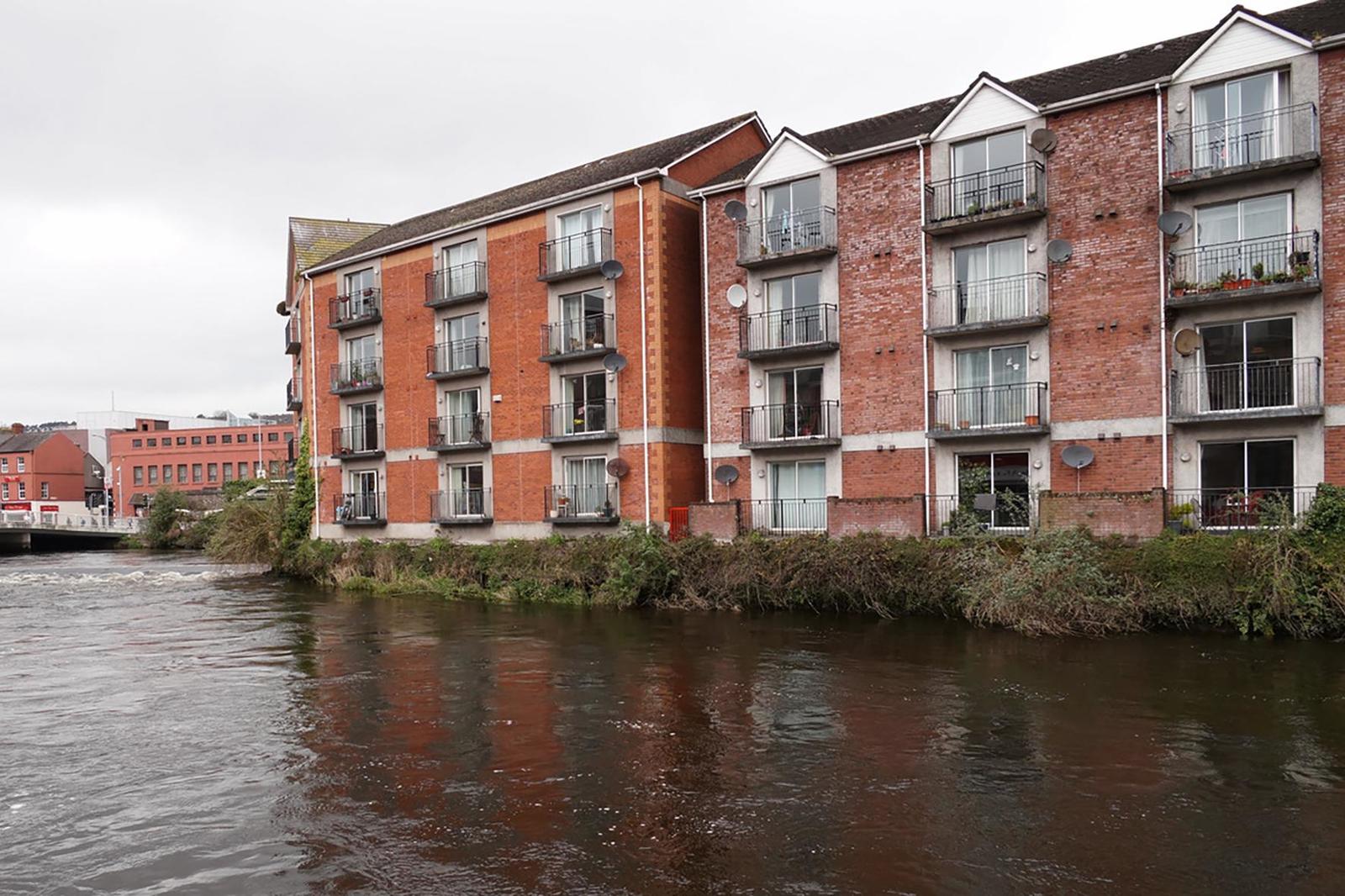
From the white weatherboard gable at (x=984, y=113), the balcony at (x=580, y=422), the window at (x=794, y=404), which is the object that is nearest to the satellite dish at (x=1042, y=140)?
the white weatherboard gable at (x=984, y=113)

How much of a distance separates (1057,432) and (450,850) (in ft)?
56.9

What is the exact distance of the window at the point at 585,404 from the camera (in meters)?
27.7

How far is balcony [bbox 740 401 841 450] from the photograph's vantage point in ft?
80.0

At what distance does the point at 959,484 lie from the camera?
22.7m

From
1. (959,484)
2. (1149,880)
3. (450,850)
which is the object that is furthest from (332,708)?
(959,484)

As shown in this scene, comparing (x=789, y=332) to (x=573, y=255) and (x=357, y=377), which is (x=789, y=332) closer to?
(x=573, y=255)

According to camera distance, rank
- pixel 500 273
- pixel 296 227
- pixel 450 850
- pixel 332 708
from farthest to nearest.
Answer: pixel 296 227 < pixel 500 273 < pixel 332 708 < pixel 450 850

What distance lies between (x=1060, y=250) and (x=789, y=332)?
681 cm

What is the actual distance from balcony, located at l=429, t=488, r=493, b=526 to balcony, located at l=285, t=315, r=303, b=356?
13.2 metres

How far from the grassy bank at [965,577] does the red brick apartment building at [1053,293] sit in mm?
2236

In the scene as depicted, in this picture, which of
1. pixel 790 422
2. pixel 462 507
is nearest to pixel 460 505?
pixel 462 507

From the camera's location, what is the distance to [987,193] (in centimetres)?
2248

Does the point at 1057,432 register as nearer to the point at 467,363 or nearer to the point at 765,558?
the point at 765,558

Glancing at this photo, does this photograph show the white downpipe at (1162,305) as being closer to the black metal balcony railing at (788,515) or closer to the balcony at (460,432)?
the black metal balcony railing at (788,515)
